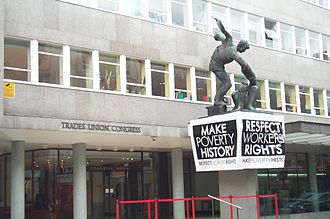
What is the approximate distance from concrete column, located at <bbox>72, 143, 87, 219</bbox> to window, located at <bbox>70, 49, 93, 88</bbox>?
9.90ft

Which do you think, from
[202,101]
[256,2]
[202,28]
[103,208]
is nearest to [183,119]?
[202,101]

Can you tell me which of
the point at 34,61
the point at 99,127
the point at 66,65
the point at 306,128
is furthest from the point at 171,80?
the point at 34,61

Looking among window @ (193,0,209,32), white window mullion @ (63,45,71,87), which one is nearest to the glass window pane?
white window mullion @ (63,45,71,87)

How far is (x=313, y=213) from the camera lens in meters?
24.9

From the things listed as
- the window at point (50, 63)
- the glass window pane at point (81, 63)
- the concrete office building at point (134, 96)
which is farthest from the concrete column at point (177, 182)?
the window at point (50, 63)

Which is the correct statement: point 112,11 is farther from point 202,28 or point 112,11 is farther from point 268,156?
point 268,156

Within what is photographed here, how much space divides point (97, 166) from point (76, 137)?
6.38 meters

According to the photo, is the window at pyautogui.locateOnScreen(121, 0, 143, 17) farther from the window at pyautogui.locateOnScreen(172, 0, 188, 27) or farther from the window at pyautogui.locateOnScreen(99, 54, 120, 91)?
the window at pyautogui.locateOnScreen(99, 54, 120, 91)

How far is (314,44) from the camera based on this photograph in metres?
33.8

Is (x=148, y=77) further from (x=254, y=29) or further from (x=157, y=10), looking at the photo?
(x=254, y=29)

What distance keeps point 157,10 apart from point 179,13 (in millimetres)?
1426

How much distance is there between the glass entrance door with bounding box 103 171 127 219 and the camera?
94.2 ft

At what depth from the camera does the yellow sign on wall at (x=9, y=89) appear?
64.4 ft

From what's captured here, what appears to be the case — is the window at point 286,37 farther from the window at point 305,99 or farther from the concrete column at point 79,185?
the concrete column at point 79,185
